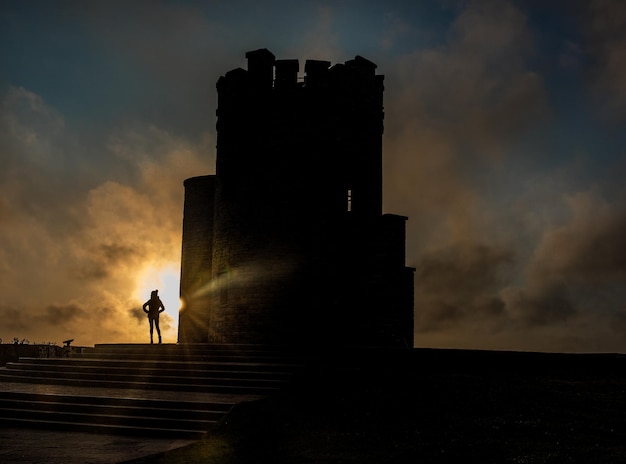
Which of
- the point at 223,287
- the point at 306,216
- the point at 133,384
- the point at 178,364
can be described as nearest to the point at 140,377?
the point at 133,384

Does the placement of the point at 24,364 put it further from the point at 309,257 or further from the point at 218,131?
the point at 218,131

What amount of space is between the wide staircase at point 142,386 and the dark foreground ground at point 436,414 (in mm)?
849

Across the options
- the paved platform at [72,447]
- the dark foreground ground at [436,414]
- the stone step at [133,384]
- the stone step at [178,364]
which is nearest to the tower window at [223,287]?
the stone step at [178,364]

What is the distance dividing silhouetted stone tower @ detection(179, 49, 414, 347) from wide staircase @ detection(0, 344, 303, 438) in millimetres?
4272

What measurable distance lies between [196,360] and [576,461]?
1051 cm

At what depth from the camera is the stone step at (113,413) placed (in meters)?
12.7

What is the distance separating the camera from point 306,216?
923 inches

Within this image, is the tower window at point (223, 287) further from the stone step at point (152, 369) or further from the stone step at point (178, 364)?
the stone step at point (152, 369)

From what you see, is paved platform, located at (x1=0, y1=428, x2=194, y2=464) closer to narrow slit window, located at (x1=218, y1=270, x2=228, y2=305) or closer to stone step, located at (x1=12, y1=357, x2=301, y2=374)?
stone step, located at (x1=12, y1=357, x2=301, y2=374)

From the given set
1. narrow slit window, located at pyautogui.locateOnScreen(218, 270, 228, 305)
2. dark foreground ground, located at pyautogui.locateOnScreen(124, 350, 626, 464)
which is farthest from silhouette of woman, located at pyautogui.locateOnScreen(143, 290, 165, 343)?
dark foreground ground, located at pyautogui.locateOnScreen(124, 350, 626, 464)

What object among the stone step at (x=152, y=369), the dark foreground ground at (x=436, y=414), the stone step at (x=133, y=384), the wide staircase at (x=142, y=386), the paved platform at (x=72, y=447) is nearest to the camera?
the paved platform at (x=72, y=447)

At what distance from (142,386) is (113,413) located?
2761 millimetres

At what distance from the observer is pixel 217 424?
12234mm

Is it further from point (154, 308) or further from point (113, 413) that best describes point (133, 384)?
point (154, 308)
